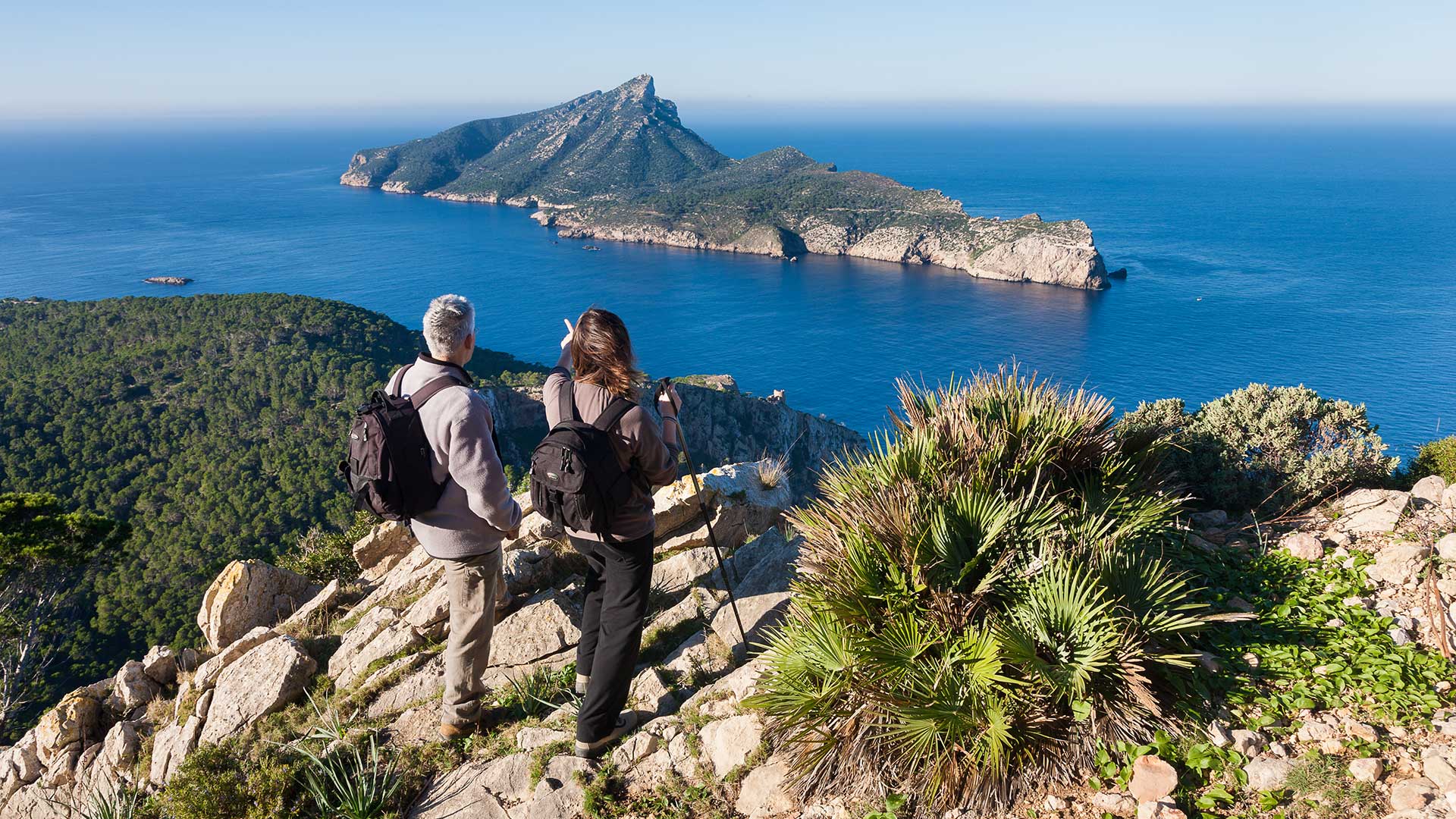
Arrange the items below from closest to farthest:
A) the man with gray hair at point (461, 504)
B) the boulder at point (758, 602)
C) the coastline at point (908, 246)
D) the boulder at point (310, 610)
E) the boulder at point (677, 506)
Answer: the man with gray hair at point (461, 504), the boulder at point (758, 602), the boulder at point (310, 610), the boulder at point (677, 506), the coastline at point (908, 246)

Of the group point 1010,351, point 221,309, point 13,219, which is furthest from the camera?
point 13,219

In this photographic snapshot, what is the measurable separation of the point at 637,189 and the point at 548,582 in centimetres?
13734

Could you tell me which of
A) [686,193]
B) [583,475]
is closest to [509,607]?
[583,475]

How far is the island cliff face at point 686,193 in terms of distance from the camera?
96.4m

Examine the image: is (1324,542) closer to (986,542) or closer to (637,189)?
(986,542)

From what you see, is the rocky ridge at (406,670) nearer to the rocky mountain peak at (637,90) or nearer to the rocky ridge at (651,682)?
the rocky ridge at (651,682)

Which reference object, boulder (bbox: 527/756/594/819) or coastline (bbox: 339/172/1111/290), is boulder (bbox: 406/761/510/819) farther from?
coastline (bbox: 339/172/1111/290)

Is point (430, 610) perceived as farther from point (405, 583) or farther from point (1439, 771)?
point (1439, 771)

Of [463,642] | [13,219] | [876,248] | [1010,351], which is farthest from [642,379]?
[13,219]

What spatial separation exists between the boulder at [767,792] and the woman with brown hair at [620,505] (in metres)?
0.71

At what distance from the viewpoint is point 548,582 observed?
6.24 m

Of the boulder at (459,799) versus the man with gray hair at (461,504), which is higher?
the man with gray hair at (461,504)

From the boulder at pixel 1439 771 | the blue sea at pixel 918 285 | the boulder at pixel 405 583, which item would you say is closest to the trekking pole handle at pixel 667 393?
the boulder at pixel 1439 771

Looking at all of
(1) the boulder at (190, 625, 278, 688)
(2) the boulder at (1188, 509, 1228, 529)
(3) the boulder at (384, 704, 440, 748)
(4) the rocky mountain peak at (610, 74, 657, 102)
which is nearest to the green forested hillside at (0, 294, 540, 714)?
(1) the boulder at (190, 625, 278, 688)
